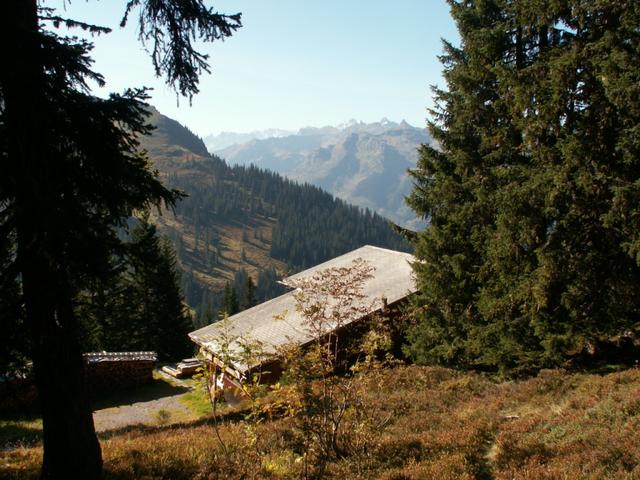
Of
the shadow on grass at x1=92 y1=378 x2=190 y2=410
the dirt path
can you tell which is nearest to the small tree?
the dirt path

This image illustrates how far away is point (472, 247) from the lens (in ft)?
53.6

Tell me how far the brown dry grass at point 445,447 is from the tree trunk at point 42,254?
1068 millimetres

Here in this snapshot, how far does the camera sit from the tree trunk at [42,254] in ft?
16.0

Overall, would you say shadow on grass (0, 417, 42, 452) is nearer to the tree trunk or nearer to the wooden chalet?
the wooden chalet

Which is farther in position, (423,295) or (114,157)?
(423,295)

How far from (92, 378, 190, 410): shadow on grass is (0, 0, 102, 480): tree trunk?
18.7 m

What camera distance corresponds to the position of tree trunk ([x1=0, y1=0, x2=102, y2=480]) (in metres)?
4.86

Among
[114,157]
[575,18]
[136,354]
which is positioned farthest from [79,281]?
[136,354]

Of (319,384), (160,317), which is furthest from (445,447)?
(160,317)

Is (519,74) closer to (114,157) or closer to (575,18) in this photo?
(575,18)

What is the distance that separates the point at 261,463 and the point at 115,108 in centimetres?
607

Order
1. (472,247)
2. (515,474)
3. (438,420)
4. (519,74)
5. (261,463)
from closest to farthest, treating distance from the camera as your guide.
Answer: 1. (515,474)
2. (261,463)
3. (438,420)
4. (519,74)
5. (472,247)

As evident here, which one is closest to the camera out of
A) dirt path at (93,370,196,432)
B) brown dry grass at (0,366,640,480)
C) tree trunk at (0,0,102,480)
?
tree trunk at (0,0,102,480)

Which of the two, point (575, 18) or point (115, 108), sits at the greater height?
point (575, 18)
